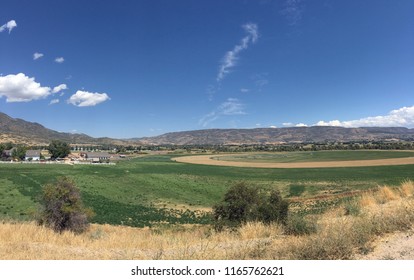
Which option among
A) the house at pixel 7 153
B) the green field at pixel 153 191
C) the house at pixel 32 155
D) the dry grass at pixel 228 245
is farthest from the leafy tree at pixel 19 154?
the dry grass at pixel 228 245

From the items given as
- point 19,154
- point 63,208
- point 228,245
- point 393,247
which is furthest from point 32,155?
point 393,247

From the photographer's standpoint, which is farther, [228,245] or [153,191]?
[153,191]

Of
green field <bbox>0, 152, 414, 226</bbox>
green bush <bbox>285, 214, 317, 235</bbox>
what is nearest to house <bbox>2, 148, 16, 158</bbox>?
green field <bbox>0, 152, 414, 226</bbox>

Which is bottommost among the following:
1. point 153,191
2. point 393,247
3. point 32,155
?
point 153,191

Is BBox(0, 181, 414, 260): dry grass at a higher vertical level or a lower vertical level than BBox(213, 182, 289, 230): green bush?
higher

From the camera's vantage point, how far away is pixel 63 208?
25.5 metres

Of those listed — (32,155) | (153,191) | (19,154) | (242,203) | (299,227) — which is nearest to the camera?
(299,227)

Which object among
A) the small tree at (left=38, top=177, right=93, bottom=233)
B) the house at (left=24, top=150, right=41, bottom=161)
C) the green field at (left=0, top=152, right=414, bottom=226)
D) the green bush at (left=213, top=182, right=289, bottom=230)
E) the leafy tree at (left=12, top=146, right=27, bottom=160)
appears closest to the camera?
the green bush at (left=213, top=182, right=289, bottom=230)

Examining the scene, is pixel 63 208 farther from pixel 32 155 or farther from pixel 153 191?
pixel 32 155

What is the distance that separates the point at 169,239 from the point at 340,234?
423 cm

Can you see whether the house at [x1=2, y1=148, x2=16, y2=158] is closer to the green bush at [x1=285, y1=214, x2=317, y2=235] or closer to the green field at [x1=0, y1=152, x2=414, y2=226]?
the green field at [x1=0, y1=152, x2=414, y2=226]

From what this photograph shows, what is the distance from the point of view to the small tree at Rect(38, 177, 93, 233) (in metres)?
25.1

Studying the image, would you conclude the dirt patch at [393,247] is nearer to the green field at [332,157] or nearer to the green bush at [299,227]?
the green bush at [299,227]

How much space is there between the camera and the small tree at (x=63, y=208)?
25081 mm
